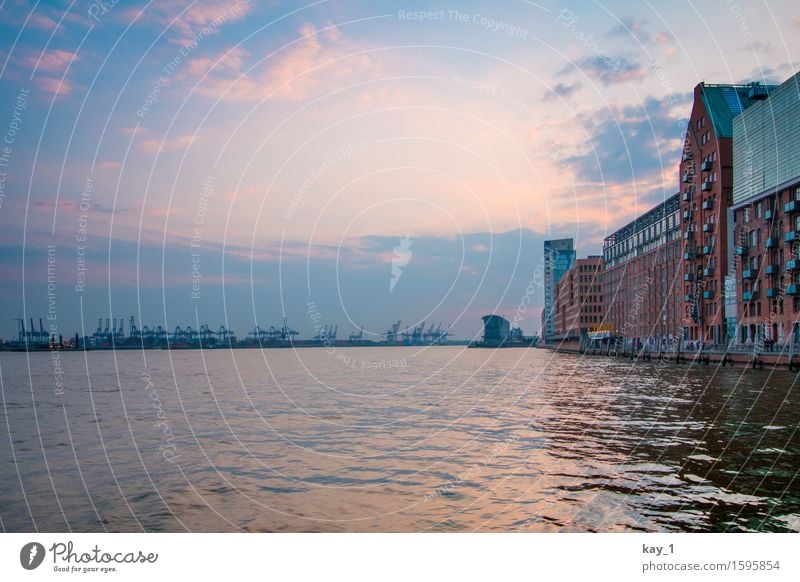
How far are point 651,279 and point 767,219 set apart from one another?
6602 centimetres

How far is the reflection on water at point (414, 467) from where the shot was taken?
16797mm

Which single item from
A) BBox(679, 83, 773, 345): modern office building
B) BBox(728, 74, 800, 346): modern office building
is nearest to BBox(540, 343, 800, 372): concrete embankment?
BBox(728, 74, 800, 346): modern office building

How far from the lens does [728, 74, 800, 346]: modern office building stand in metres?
82.9

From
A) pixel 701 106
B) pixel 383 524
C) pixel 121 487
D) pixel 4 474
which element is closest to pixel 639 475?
pixel 383 524

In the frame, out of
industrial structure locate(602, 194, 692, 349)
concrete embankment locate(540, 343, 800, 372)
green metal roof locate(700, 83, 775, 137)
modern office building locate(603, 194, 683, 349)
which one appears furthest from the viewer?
modern office building locate(603, 194, 683, 349)

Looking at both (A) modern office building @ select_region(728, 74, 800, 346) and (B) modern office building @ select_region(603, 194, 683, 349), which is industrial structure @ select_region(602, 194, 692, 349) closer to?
(B) modern office building @ select_region(603, 194, 683, 349)

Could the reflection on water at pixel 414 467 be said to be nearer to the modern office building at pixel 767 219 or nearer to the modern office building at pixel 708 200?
the modern office building at pixel 767 219

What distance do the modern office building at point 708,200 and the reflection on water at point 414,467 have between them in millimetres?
71704

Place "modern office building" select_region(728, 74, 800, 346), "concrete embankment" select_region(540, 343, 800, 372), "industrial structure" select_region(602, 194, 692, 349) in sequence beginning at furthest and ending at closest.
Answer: "industrial structure" select_region(602, 194, 692, 349) → "modern office building" select_region(728, 74, 800, 346) → "concrete embankment" select_region(540, 343, 800, 372)

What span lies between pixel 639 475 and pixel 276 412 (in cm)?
2900

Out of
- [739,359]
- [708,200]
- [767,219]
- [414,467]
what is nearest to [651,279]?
[708,200]

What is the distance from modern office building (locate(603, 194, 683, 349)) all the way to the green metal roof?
18.3 metres

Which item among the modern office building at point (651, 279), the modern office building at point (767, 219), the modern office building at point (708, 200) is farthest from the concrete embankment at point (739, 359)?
the modern office building at point (651, 279)

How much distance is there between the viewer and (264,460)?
25.8 meters
